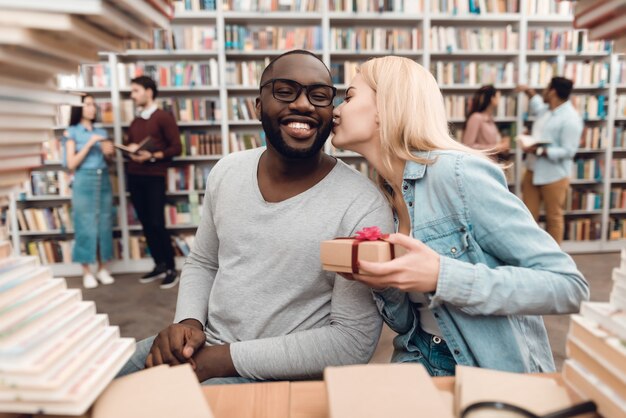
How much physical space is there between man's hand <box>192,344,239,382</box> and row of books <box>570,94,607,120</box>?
5143 mm

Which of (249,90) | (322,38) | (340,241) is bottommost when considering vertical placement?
(340,241)

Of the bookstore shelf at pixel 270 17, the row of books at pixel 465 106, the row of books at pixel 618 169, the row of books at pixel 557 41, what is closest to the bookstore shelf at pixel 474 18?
the row of books at pixel 557 41

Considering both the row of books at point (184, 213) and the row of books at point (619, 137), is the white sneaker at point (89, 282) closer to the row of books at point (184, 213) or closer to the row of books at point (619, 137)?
the row of books at point (184, 213)

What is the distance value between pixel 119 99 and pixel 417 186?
4.18 meters

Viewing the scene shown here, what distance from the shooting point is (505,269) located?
0.94 metres

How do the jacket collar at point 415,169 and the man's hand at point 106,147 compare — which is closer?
the jacket collar at point 415,169

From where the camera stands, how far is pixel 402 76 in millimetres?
1180

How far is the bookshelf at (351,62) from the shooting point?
4.58m

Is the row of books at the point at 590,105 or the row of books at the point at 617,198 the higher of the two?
the row of books at the point at 590,105

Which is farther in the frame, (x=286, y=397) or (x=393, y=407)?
(x=286, y=397)

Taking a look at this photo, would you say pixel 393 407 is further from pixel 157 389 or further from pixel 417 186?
pixel 417 186

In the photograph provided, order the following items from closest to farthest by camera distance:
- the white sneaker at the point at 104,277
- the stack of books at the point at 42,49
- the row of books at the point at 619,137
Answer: the stack of books at the point at 42,49 < the white sneaker at the point at 104,277 < the row of books at the point at 619,137

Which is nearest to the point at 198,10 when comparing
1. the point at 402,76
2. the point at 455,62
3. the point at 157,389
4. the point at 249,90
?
the point at 249,90

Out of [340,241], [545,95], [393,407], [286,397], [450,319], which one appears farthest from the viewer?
[545,95]
